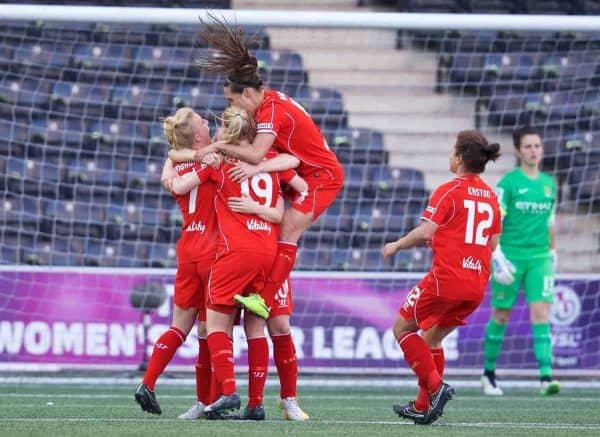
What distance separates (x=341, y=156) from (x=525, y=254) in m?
2.79

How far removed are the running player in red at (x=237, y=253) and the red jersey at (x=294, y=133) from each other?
0.12 m

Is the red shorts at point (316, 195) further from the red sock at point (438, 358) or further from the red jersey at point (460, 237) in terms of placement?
the red sock at point (438, 358)

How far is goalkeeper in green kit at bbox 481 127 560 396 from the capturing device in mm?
9477

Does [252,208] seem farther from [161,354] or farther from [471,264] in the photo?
[471,264]

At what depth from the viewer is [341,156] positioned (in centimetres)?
1194

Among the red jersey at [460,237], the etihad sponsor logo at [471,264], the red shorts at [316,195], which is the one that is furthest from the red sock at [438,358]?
the red shorts at [316,195]

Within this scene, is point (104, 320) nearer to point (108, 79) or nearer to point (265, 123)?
point (108, 79)

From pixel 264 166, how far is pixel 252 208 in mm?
248

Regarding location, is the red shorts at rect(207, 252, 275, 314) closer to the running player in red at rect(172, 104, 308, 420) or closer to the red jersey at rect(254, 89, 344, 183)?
the running player in red at rect(172, 104, 308, 420)

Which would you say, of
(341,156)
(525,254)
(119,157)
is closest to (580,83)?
(341,156)

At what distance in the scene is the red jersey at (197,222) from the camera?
22.4 ft

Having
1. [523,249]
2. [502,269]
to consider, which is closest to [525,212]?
[523,249]

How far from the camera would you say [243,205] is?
6617 millimetres

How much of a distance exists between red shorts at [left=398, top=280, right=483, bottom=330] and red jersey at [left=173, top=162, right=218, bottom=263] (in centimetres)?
104
